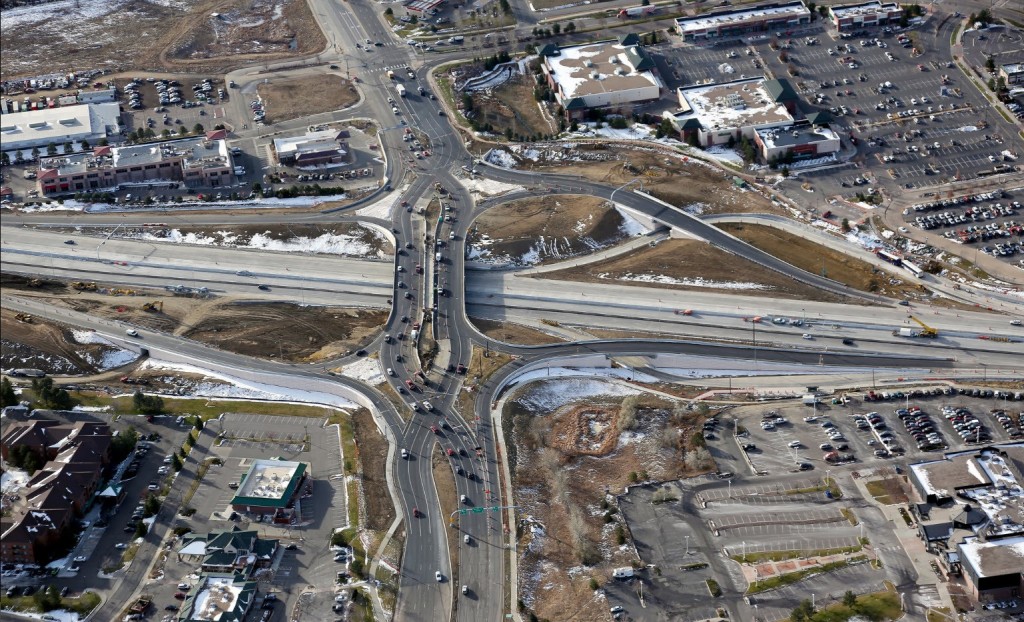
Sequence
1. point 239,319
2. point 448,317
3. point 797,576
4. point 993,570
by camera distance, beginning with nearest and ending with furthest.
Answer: point 993,570
point 797,576
point 448,317
point 239,319

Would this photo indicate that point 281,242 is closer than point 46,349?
No

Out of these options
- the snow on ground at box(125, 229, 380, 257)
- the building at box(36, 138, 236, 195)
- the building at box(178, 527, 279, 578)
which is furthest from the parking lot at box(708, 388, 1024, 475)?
the building at box(36, 138, 236, 195)

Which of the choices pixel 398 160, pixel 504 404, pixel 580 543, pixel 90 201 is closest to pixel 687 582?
pixel 580 543

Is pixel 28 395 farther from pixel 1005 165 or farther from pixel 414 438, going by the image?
pixel 1005 165

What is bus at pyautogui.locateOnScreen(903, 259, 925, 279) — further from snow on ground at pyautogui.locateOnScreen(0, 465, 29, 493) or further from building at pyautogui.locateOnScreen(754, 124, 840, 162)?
snow on ground at pyautogui.locateOnScreen(0, 465, 29, 493)

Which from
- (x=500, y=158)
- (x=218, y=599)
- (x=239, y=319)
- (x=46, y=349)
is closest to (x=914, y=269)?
(x=500, y=158)

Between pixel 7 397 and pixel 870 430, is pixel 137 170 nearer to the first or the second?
pixel 7 397

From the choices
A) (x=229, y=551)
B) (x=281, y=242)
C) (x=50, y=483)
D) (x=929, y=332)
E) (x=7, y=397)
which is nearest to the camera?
(x=229, y=551)

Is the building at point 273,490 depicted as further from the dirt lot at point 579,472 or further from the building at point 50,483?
the dirt lot at point 579,472
